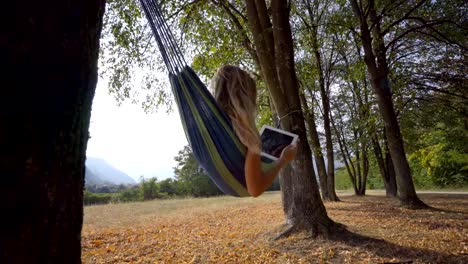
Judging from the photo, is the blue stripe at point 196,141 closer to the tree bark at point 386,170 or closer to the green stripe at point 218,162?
the green stripe at point 218,162

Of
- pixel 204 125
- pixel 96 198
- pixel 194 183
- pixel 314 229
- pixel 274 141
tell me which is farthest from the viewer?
pixel 194 183

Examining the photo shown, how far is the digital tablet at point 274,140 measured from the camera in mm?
2037

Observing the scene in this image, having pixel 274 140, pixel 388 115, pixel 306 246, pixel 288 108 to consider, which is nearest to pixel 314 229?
pixel 306 246

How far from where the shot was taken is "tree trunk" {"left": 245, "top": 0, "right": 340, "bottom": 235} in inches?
167

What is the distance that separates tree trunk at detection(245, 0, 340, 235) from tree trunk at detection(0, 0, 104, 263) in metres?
3.69

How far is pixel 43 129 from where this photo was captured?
0.86 m

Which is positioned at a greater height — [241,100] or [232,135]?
[241,100]

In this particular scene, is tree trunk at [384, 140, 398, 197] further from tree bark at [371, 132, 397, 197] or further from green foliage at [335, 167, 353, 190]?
green foliage at [335, 167, 353, 190]

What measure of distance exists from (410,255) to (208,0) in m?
5.42

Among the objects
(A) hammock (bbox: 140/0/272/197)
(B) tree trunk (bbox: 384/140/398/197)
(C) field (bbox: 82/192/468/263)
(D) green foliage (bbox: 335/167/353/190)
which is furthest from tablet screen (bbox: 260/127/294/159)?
(D) green foliage (bbox: 335/167/353/190)

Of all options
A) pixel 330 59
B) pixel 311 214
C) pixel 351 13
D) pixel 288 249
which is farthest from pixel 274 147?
pixel 330 59

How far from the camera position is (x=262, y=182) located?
157 cm

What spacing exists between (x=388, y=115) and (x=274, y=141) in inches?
234

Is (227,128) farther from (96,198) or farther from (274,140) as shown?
(96,198)
